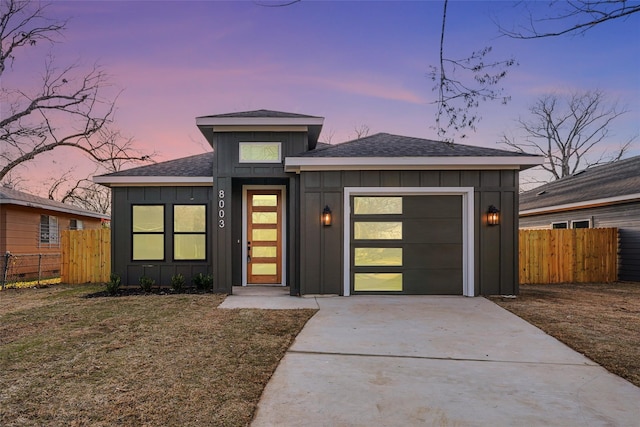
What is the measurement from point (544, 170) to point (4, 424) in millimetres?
29212

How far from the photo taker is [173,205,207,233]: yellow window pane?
9.26 metres

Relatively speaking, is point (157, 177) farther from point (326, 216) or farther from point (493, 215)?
point (493, 215)

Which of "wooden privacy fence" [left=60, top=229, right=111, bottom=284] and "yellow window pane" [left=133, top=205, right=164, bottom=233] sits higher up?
"yellow window pane" [left=133, top=205, right=164, bottom=233]

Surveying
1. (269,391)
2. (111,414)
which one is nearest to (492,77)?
(269,391)

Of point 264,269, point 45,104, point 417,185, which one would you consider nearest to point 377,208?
point 417,185

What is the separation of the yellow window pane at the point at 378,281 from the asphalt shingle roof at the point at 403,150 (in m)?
2.45

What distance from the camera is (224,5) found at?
705cm

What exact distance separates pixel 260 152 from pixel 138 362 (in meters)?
5.28

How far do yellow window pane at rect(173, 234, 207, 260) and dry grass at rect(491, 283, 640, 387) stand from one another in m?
6.62

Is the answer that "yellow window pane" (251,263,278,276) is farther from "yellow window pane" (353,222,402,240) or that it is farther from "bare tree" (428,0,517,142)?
"bare tree" (428,0,517,142)

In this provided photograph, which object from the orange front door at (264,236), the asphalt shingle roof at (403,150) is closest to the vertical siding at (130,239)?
the orange front door at (264,236)

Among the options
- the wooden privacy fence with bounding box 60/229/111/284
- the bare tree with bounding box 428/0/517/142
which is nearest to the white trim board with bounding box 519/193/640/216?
the bare tree with bounding box 428/0/517/142

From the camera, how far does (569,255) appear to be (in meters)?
10.7

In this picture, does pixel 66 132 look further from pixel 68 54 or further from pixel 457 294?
pixel 457 294
